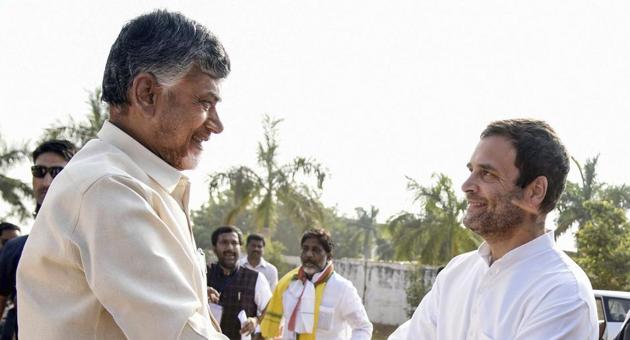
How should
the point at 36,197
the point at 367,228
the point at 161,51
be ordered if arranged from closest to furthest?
the point at 161,51, the point at 36,197, the point at 367,228

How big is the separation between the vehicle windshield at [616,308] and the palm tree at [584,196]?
51.0 feet

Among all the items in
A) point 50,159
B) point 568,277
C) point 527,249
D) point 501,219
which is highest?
point 50,159

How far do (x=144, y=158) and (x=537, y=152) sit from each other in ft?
6.48

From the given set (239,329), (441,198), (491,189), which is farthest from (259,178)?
(491,189)

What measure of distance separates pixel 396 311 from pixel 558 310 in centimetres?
2487

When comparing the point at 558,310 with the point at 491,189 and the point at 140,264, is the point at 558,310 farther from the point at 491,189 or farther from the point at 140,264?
the point at 140,264

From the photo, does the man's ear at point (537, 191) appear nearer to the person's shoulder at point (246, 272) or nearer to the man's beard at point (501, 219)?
the man's beard at point (501, 219)

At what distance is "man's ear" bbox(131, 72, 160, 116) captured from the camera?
188 cm

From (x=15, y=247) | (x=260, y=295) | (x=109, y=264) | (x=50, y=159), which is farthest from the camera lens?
(x=260, y=295)

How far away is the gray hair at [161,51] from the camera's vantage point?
187 cm

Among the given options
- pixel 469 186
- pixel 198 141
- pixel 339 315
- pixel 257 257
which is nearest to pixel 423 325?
pixel 469 186

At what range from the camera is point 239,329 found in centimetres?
793

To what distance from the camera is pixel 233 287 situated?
8.20 m

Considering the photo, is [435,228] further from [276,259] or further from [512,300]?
[512,300]
